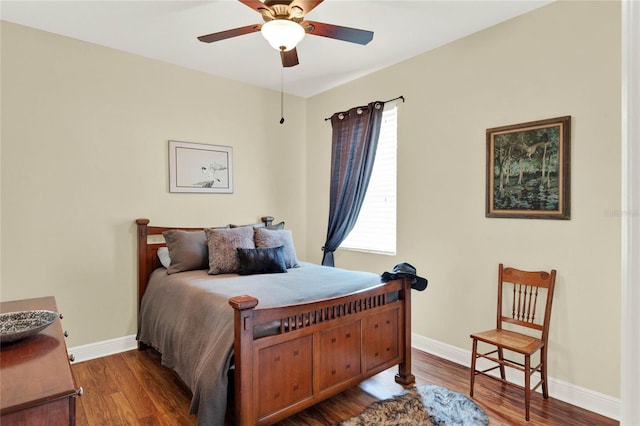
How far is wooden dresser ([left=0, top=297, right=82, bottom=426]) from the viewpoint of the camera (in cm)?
99

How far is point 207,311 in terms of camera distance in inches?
91.2

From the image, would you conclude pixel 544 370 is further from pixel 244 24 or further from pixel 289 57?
pixel 244 24

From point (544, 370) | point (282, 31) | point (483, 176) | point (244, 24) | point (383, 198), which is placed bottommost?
point (544, 370)

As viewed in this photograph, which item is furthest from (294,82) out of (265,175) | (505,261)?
(505,261)

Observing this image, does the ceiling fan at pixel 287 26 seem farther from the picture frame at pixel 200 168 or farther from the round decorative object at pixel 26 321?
the round decorative object at pixel 26 321

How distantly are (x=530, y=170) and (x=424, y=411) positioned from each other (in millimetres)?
A: 1858

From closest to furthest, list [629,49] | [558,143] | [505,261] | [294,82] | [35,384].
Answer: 1. [629,49]
2. [35,384]
3. [558,143]
4. [505,261]
5. [294,82]

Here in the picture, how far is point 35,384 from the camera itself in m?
1.08

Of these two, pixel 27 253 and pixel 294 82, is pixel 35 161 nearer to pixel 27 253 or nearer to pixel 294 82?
pixel 27 253

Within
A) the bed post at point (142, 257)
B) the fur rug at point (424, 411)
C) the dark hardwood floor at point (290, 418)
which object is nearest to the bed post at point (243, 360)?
the dark hardwood floor at point (290, 418)

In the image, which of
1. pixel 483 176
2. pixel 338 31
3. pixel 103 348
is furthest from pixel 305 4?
pixel 103 348

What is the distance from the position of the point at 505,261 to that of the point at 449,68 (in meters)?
1.73

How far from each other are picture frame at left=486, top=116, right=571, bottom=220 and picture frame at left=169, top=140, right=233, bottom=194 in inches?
104

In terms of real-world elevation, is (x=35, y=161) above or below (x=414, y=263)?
above
